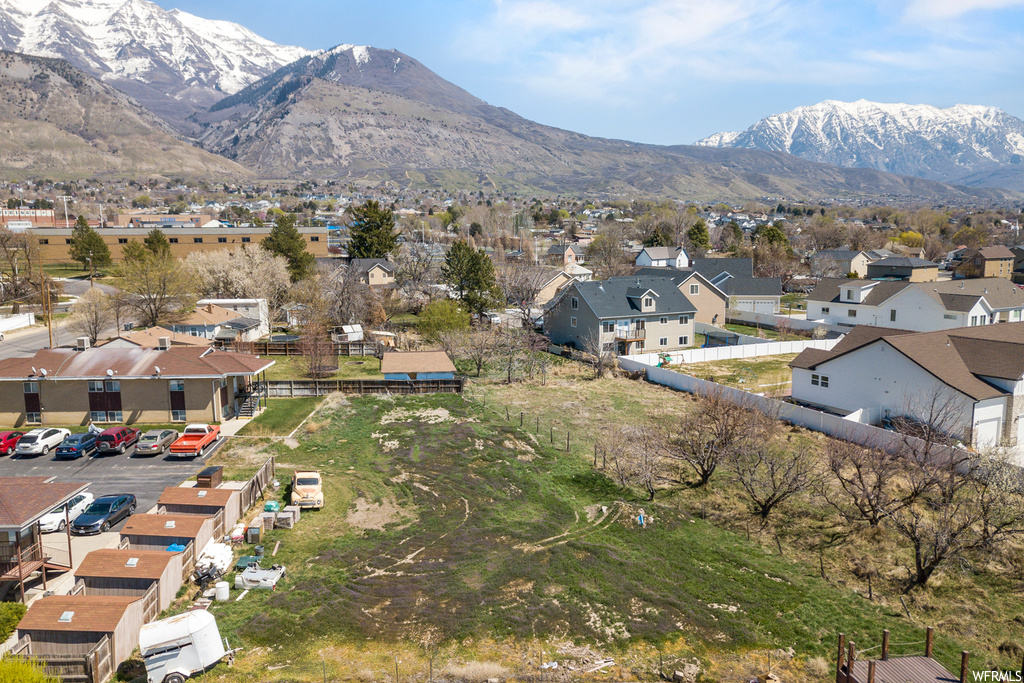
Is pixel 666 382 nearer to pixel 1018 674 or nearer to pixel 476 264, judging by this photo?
pixel 476 264

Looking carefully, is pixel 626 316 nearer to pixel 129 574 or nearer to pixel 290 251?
pixel 290 251

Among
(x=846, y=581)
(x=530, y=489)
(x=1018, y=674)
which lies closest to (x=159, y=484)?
(x=530, y=489)

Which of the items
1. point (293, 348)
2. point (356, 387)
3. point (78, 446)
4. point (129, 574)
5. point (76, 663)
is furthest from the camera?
point (293, 348)

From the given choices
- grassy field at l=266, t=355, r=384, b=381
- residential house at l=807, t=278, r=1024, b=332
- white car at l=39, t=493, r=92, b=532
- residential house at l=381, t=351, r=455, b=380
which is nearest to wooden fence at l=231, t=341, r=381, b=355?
grassy field at l=266, t=355, r=384, b=381

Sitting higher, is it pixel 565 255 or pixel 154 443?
pixel 565 255

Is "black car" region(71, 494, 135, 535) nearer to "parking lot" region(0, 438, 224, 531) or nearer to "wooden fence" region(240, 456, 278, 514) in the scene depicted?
"parking lot" region(0, 438, 224, 531)

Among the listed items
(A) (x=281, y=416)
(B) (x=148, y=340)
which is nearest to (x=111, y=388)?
(B) (x=148, y=340)
